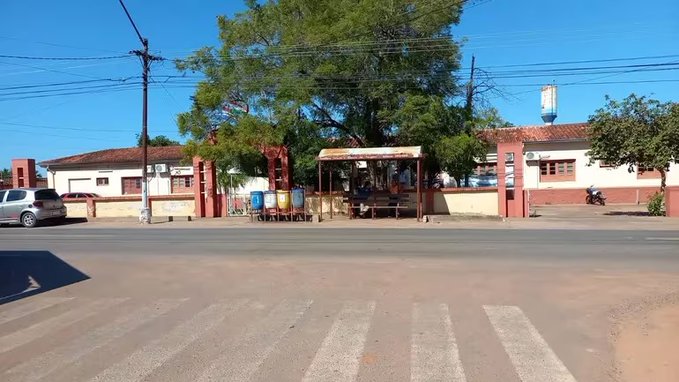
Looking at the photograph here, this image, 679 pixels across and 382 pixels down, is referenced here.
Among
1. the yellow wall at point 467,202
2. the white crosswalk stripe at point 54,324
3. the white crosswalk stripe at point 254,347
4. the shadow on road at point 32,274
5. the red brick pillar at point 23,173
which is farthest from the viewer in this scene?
the red brick pillar at point 23,173

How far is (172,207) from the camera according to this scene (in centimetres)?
2914

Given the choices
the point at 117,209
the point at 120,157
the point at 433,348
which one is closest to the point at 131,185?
the point at 120,157

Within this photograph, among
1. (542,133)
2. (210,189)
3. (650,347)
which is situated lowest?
(650,347)

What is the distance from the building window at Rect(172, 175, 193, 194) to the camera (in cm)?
4328

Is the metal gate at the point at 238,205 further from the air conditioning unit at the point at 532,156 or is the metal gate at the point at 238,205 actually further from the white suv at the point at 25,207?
the air conditioning unit at the point at 532,156

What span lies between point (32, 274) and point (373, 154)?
1527cm

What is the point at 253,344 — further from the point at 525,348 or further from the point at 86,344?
the point at 525,348

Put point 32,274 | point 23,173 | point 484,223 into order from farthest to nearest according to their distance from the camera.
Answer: point 23,173, point 484,223, point 32,274

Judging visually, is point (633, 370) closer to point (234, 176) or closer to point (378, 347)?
point (378, 347)

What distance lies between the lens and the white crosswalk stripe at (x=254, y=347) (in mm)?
4785

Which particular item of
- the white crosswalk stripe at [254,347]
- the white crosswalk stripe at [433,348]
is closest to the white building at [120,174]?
the white crosswalk stripe at [254,347]

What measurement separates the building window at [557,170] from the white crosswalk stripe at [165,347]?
105 ft

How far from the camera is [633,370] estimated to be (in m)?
4.78

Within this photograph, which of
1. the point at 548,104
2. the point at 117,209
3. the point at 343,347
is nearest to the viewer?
the point at 343,347
